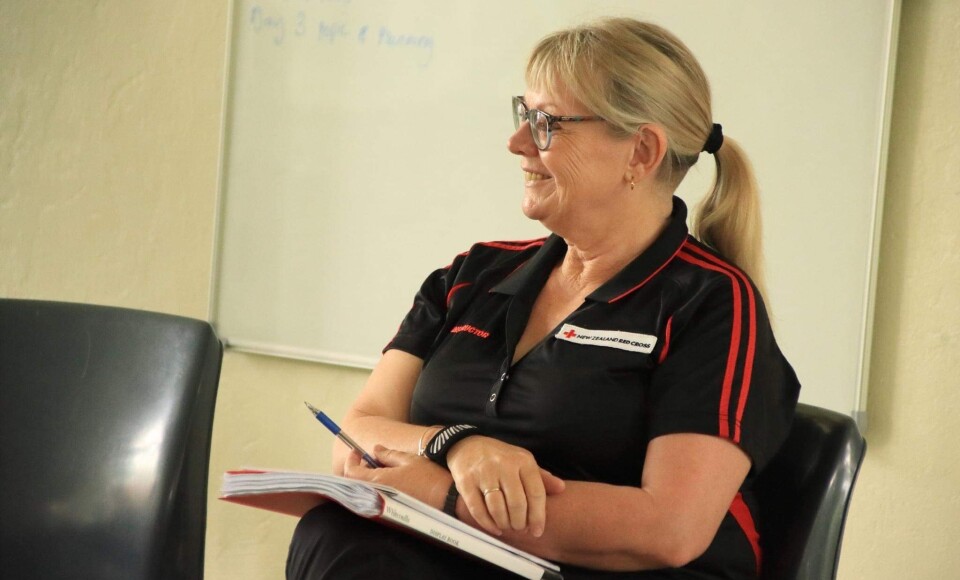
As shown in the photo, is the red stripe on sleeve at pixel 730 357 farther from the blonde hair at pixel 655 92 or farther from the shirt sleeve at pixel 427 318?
the shirt sleeve at pixel 427 318

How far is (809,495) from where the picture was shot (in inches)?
53.4

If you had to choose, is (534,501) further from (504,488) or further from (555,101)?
(555,101)

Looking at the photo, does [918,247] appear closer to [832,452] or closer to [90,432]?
[832,452]

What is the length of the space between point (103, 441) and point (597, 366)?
0.71 meters

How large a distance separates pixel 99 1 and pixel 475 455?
2.18m

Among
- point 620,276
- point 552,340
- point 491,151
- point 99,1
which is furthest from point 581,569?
point 99,1

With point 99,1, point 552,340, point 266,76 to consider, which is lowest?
point 552,340

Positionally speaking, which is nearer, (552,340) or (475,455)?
(475,455)

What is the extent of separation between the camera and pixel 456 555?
1.26 m

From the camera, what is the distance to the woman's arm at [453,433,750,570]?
1242mm

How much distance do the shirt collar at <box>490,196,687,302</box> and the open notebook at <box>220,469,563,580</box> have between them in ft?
1.43

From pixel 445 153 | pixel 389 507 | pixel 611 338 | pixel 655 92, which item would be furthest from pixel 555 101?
pixel 445 153

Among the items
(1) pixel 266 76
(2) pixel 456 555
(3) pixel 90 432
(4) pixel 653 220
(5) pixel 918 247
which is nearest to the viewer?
(2) pixel 456 555

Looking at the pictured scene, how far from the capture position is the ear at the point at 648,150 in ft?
4.94
